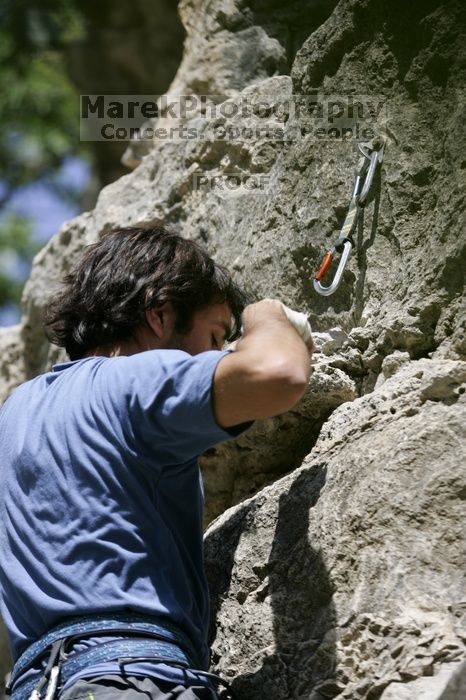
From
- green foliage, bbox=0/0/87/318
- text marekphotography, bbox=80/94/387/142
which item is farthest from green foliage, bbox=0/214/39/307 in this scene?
text marekphotography, bbox=80/94/387/142

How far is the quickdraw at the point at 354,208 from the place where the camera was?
2906mm

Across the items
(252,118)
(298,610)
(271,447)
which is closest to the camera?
(298,610)

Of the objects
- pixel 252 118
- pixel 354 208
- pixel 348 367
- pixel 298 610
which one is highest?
pixel 252 118

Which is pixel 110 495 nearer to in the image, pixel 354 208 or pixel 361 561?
pixel 361 561

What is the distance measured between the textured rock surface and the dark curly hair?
487mm

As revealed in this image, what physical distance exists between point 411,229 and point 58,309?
0.93m

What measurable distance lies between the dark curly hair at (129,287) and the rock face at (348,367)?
443mm

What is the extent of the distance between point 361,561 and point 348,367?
721 millimetres

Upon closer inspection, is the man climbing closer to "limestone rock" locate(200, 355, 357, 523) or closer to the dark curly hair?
the dark curly hair

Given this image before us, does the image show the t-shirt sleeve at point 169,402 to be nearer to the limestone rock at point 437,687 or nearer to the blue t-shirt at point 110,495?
the blue t-shirt at point 110,495

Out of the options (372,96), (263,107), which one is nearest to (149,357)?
(372,96)

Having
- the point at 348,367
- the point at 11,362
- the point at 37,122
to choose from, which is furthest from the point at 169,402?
the point at 37,122

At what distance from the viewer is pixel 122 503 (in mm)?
2189

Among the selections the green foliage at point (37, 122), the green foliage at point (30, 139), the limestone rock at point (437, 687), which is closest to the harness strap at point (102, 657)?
the limestone rock at point (437, 687)
